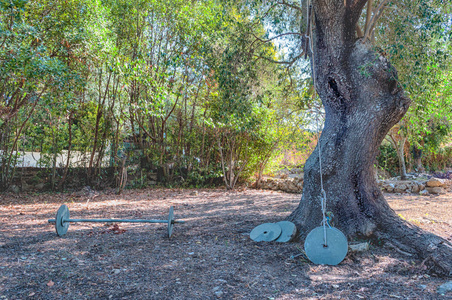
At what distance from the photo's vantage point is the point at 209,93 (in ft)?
28.4

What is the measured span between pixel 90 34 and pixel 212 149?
483cm

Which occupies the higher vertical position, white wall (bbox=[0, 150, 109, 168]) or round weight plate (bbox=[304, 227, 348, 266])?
white wall (bbox=[0, 150, 109, 168])

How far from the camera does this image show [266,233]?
375 cm

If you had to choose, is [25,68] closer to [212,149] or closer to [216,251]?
[216,251]

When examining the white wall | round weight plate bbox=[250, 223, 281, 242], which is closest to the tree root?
round weight plate bbox=[250, 223, 281, 242]

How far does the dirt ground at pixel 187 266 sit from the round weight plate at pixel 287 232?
11 centimetres

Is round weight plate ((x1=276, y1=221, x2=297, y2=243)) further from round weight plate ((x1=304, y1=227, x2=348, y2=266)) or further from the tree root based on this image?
the tree root

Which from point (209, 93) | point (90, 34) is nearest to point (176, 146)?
point (209, 93)

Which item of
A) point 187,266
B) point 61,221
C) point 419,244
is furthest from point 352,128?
point 61,221

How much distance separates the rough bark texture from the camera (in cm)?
354

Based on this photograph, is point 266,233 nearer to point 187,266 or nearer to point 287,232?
point 287,232

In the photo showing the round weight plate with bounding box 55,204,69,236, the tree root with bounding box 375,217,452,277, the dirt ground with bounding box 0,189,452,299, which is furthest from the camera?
the round weight plate with bounding box 55,204,69,236

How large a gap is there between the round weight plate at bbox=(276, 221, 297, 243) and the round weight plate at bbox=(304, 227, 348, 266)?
1.80 ft

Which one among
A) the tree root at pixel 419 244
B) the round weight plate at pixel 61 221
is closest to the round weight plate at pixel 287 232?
the tree root at pixel 419 244
